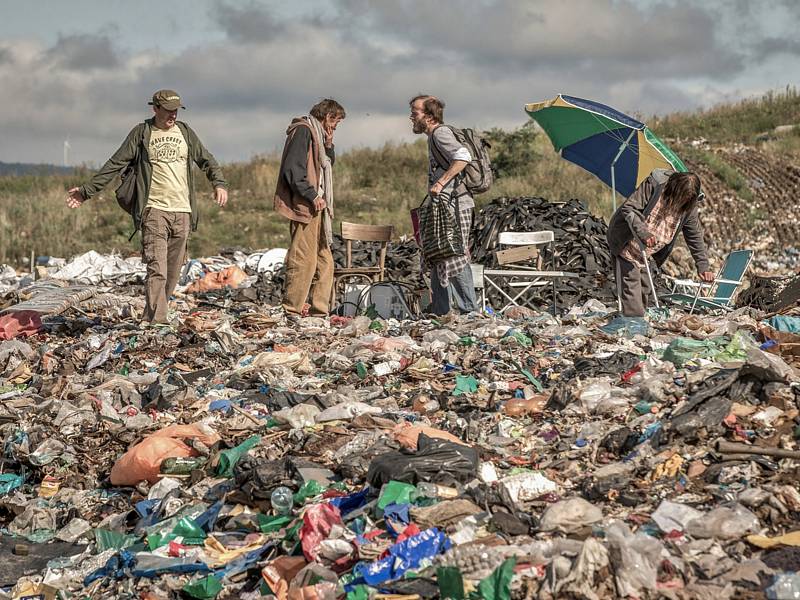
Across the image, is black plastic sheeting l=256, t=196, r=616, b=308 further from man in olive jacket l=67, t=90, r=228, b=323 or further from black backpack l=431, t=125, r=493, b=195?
man in olive jacket l=67, t=90, r=228, b=323

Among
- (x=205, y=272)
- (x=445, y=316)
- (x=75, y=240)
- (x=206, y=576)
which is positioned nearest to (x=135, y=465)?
(x=206, y=576)

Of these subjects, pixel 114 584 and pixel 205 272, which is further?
pixel 205 272

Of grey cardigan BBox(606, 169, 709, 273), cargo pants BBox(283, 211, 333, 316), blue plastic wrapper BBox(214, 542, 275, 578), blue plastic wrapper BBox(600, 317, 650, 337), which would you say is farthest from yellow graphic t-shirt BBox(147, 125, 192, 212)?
blue plastic wrapper BBox(214, 542, 275, 578)

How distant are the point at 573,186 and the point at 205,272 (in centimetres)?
1010

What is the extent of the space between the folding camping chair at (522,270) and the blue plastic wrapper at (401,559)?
6.20m

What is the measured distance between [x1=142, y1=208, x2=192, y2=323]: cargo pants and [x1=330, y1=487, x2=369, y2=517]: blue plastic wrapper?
14.1 ft

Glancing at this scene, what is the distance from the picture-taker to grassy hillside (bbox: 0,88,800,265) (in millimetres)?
17672

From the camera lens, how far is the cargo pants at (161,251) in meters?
7.94

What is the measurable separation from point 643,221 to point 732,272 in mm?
3714

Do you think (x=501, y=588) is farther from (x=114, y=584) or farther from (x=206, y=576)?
(x=114, y=584)

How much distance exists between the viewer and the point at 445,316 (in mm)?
8375

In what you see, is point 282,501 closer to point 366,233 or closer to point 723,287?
point 366,233

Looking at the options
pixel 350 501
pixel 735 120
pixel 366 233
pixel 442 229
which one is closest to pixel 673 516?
pixel 350 501

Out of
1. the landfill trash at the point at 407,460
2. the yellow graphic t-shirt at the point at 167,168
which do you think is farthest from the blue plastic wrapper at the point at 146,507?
the yellow graphic t-shirt at the point at 167,168
